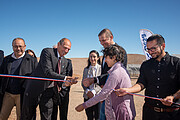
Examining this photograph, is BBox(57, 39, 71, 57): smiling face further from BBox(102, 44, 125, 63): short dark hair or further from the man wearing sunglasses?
the man wearing sunglasses

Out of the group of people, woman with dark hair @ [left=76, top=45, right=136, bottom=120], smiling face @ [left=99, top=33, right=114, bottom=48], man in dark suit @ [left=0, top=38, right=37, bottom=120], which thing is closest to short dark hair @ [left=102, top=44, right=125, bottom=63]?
the group of people

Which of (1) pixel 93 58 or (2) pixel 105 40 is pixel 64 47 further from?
(1) pixel 93 58

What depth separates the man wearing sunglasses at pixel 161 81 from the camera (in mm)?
2553

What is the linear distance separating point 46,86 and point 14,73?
1109mm

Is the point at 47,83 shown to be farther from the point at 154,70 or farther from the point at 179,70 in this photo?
the point at 179,70

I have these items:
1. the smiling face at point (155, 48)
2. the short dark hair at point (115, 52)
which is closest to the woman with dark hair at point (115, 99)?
the short dark hair at point (115, 52)

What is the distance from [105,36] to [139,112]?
13.9 feet

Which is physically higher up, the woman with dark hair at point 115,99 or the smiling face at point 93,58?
the smiling face at point 93,58

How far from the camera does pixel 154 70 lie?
2.76 meters

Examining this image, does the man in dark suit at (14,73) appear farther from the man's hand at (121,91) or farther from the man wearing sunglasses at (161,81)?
the man wearing sunglasses at (161,81)

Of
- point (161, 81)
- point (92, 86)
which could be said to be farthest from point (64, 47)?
point (161, 81)

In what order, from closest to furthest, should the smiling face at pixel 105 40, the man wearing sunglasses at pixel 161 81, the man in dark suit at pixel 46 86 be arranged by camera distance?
the man wearing sunglasses at pixel 161 81, the man in dark suit at pixel 46 86, the smiling face at pixel 105 40

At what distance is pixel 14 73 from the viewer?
145 inches

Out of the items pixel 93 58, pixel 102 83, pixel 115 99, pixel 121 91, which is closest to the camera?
pixel 121 91
